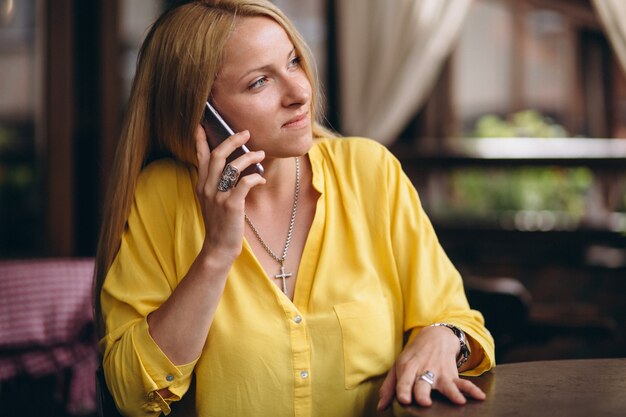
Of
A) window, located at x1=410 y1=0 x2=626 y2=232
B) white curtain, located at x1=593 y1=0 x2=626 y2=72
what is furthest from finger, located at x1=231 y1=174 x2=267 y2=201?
window, located at x1=410 y1=0 x2=626 y2=232

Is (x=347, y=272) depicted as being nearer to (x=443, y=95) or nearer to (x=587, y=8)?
(x=443, y=95)

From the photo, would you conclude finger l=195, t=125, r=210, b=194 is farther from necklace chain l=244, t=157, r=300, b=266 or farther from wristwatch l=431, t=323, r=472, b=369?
wristwatch l=431, t=323, r=472, b=369

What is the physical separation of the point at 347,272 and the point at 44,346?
6.75 ft

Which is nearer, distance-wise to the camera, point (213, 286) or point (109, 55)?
point (213, 286)

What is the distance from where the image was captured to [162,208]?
1603 mm

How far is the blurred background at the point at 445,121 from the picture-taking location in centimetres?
462

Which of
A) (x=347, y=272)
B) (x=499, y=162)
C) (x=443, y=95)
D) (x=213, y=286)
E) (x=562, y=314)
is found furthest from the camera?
(x=443, y=95)

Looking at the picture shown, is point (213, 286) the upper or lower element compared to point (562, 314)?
upper

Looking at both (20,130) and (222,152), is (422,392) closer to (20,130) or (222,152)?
(222,152)

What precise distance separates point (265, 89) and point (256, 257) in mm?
325

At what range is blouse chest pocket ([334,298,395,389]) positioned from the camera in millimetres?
1514

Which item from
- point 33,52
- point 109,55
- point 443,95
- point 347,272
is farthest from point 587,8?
point 347,272

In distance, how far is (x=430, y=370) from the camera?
135 cm

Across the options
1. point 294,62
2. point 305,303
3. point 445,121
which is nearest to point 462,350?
point 305,303
